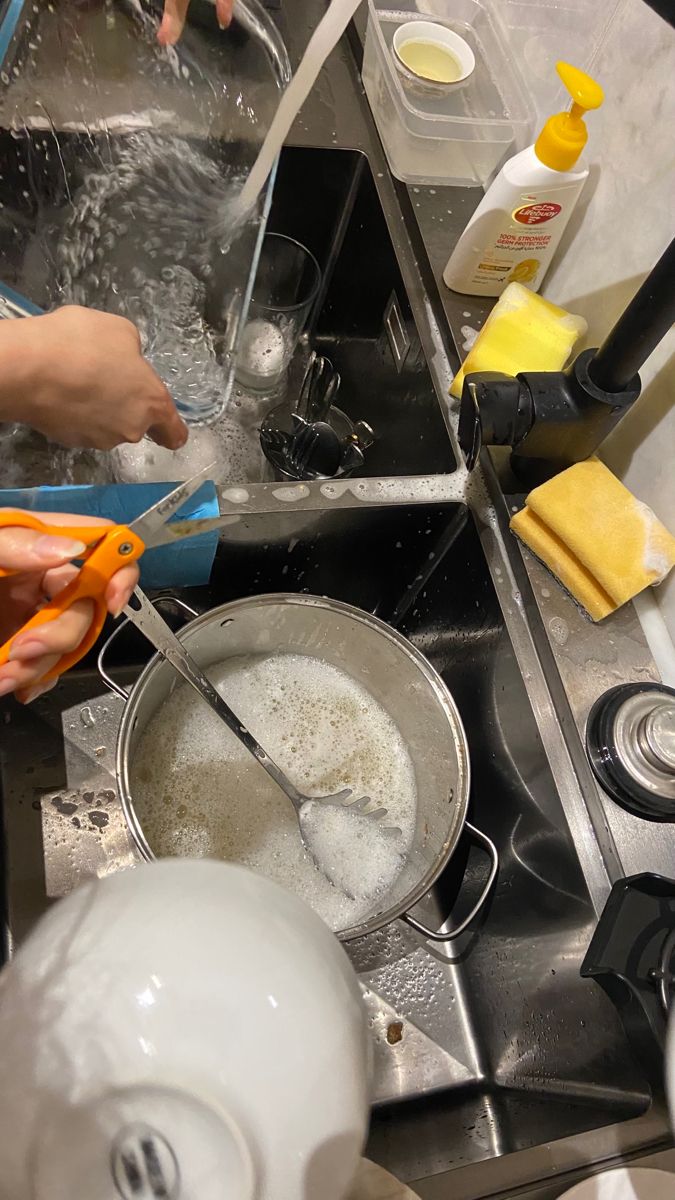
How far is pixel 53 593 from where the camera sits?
0.49m

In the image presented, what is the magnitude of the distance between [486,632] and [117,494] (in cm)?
36

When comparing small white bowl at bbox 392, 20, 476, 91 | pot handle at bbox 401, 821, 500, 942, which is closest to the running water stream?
small white bowl at bbox 392, 20, 476, 91

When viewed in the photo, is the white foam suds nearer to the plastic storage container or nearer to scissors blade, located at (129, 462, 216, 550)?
scissors blade, located at (129, 462, 216, 550)

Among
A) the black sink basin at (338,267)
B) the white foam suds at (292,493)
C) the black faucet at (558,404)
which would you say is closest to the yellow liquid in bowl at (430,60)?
the black sink basin at (338,267)

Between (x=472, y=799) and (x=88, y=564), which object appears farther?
(x=472, y=799)

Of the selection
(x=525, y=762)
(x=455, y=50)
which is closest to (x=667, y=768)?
(x=525, y=762)

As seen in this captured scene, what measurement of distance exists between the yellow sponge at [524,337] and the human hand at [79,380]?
31 cm

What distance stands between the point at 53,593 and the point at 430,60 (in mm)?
754

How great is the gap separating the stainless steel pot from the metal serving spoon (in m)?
0.04

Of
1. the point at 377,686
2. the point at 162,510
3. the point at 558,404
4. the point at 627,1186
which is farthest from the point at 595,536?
the point at 627,1186

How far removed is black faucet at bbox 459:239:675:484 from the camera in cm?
61

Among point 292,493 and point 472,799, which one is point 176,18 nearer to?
point 292,493

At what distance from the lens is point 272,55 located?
0.71 meters

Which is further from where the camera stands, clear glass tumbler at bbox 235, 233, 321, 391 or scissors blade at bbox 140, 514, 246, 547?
clear glass tumbler at bbox 235, 233, 321, 391
